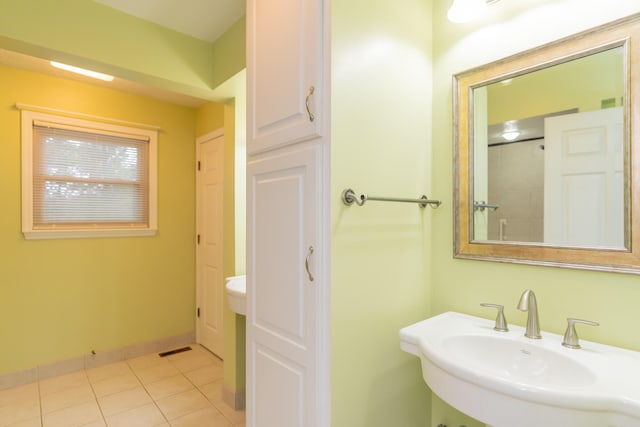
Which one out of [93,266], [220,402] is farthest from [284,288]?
[93,266]

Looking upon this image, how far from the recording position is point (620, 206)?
107 cm

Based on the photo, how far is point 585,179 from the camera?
1.15 m

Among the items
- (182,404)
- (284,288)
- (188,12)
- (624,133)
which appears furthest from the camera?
(182,404)

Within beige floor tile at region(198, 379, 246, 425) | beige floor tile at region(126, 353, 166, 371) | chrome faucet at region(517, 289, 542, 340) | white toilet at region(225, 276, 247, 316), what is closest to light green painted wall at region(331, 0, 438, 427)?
chrome faucet at region(517, 289, 542, 340)

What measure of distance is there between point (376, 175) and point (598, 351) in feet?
3.04

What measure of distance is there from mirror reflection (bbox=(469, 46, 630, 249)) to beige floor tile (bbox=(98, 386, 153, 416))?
8.26 ft

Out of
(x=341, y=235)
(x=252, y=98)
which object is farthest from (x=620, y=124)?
(x=252, y=98)

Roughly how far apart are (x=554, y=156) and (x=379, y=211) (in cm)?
68

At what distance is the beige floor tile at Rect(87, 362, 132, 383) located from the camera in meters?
2.71

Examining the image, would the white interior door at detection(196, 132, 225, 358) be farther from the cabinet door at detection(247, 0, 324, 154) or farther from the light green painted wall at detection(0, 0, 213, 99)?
the cabinet door at detection(247, 0, 324, 154)

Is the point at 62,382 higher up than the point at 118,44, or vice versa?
the point at 118,44

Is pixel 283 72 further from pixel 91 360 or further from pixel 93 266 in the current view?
pixel 91 360

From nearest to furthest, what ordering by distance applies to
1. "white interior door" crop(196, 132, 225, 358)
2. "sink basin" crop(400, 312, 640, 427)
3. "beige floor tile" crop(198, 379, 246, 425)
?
"sink basin" crop(400, 312, 640, 427) → "beige floor tile" crop(198, 379, 246, 425) → "white interior door" crop(196, 132, 225, 358)

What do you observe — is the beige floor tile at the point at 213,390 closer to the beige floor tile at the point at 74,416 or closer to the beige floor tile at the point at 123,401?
the beige floor tile at the point at 123,401
